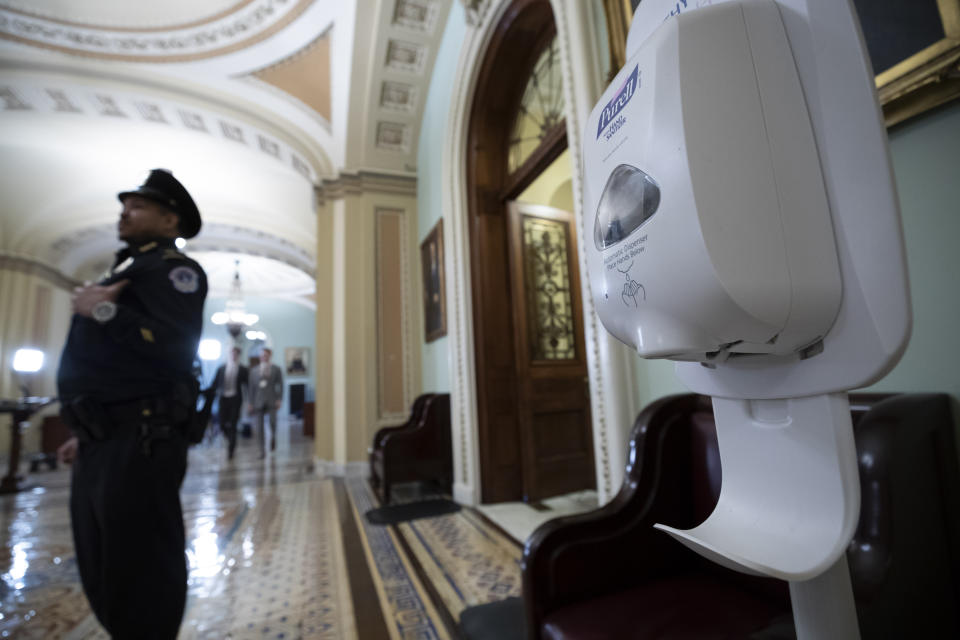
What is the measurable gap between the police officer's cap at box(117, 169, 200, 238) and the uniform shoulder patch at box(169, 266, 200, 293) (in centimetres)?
23

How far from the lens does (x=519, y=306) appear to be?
3.44 meters

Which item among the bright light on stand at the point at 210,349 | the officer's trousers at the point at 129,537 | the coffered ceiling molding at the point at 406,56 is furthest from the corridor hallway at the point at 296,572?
the bright light on stand at the point at 210,349

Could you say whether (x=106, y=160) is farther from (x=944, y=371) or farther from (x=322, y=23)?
(x=944, y=371)

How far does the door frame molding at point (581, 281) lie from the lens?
1.77 meters

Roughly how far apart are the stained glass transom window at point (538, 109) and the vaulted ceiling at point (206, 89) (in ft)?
5.43

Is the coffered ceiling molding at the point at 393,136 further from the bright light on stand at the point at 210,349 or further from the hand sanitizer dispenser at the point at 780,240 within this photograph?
the bright light on stand at the point at 210,349

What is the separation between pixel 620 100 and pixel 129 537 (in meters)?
1.64

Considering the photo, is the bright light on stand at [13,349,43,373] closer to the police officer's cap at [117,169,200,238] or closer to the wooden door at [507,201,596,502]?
the police officer's cap at [117,169,200,238]

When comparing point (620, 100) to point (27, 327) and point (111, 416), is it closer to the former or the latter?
point (111, 416)

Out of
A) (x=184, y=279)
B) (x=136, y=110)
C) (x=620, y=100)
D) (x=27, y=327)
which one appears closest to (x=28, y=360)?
(x=27, y=327)

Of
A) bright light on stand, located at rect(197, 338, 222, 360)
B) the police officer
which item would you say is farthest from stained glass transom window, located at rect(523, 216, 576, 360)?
bright light on stand, located at rect(197, 338, 222, 360)

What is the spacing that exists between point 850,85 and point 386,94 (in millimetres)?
5257

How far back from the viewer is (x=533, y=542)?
3.41 feet

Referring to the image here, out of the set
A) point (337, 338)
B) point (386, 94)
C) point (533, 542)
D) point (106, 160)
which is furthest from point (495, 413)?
point (106, 160)
